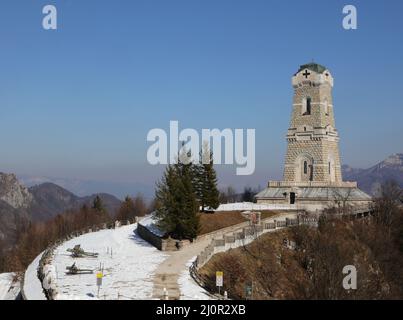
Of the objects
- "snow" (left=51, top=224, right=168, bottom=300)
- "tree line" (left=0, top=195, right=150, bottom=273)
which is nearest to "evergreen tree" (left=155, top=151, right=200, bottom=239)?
"snow" (left=51, top=224, right=168, bottom=300)

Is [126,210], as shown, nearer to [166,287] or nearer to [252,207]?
[252,207]

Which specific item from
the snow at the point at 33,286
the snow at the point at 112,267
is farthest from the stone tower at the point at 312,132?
the snow at the point at 33,286

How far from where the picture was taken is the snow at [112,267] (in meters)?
26.3

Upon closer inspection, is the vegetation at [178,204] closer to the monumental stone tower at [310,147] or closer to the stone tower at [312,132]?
the monumental stone tower at [310,147]

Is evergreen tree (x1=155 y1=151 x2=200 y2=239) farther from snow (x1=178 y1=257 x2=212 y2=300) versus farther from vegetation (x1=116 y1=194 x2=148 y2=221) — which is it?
vegetation (x1=116 y1=194 x2=148 y2=221)

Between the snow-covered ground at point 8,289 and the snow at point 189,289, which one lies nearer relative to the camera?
the snow at point 189,289

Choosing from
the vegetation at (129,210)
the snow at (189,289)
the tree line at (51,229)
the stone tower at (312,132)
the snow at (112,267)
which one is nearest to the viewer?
the snow at (189,289)

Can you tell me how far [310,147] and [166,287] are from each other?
45876 millimetres

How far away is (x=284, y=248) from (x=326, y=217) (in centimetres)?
805

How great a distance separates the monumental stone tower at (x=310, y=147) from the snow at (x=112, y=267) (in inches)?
948

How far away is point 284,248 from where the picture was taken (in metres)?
48.0

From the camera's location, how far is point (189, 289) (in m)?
27.0
